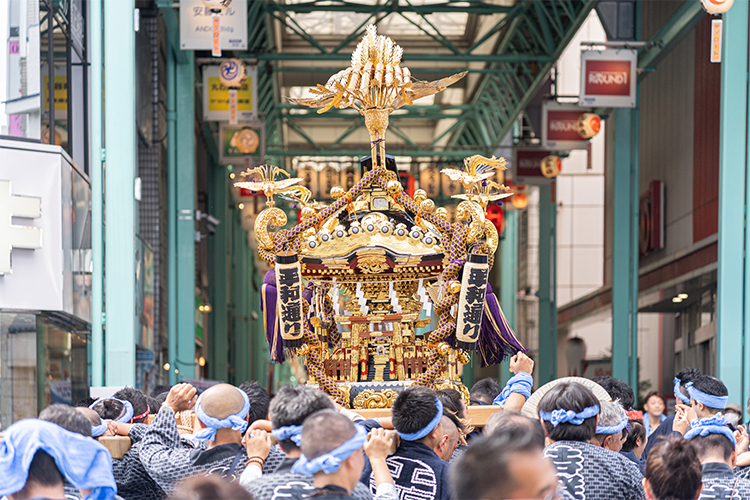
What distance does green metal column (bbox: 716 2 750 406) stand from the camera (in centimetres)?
1139

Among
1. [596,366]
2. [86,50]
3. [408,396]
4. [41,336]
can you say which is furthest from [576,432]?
[596,366]

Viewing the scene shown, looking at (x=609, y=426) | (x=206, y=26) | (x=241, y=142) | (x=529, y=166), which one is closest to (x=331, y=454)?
(x=609, y=426)

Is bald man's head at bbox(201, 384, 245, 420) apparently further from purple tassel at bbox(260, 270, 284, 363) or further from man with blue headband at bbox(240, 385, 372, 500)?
purple tassel at bbox(260, 270, 284, 363)

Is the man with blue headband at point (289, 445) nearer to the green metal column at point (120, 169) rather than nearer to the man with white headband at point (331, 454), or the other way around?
the man with white headband at point (331, 454)

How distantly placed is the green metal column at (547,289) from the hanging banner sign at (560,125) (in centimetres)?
506

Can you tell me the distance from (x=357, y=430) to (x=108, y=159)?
8.41 meters

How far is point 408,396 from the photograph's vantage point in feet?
15.0

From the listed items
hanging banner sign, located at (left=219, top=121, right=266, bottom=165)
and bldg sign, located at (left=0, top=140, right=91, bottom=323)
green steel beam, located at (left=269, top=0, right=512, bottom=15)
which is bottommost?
and bldg sign, located at (left=0, top=140, right=91, bottom=323)

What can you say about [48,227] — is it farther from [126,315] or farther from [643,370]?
[643,370]

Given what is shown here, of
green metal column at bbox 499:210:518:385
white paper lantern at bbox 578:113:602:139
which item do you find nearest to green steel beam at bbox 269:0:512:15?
white paper lantern at bbox 578:113:602:139

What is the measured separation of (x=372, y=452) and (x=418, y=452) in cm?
28

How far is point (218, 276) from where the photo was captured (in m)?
24.0

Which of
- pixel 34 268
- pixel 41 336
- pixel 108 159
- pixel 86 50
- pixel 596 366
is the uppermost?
pixel 86 50

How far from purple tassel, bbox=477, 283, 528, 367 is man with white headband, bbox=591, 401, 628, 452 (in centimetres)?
341
